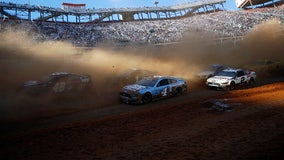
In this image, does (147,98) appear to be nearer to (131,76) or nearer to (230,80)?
(131,76)

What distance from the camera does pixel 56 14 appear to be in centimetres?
4131

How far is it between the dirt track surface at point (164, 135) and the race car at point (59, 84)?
13.8 feet

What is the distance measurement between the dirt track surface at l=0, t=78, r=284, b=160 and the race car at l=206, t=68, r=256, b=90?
5266 mm

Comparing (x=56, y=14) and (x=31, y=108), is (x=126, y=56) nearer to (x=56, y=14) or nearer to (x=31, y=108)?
(x=31, y=108)

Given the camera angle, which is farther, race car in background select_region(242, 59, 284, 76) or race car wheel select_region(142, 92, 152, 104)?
race car in background select_region(242, 59, 284, 76)

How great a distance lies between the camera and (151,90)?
1442cm

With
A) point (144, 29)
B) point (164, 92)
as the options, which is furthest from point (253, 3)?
point (164, 92)

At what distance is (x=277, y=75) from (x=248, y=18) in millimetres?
23412

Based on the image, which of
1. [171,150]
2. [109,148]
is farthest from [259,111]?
[109,148]

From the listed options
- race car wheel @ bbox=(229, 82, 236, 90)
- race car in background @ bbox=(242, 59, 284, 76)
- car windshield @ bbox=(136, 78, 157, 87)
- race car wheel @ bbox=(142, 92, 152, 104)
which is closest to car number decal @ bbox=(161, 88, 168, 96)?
car windshield @ bbox=(136, 78, 157, 87)

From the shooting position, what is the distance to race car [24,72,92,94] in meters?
14.7

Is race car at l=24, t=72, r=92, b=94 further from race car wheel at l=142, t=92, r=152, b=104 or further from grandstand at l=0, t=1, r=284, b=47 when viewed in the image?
grandstand at l=0, t=1, r=284, b=47

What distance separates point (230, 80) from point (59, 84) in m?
11.4

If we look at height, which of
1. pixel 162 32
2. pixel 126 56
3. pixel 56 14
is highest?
pixel 56 14
